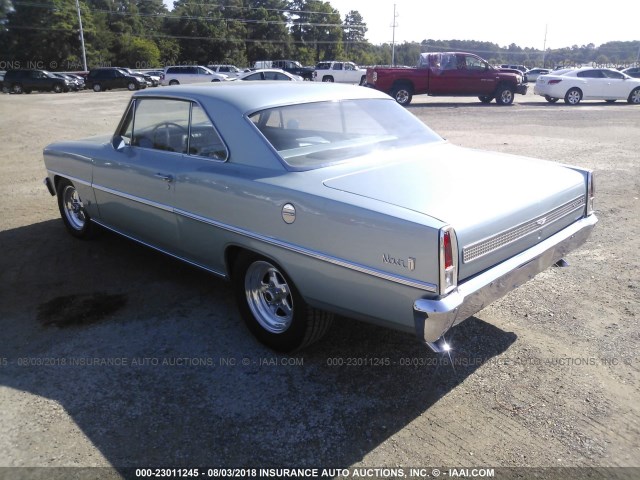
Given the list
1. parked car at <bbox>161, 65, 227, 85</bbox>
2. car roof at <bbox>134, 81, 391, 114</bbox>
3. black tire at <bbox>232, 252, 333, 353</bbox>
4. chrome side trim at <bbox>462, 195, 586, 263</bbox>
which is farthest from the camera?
parked car at <bbox>161, 65, 227, 85</bbox>

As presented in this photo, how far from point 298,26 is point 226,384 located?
325 ft

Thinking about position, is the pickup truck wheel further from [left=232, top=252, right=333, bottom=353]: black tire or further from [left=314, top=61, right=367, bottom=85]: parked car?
[left=232, top=252, right=333, bottom=353]: black tire

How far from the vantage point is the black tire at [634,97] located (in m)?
21.8

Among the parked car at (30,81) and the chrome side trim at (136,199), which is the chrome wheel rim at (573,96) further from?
the parked car at (30,81)

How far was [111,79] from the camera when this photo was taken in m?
35.8

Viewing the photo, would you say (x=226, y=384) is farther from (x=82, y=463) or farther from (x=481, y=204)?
(x=481, y=204)

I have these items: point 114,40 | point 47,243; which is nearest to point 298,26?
point 114,40

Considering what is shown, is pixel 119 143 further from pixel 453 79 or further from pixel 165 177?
pixel 453 79

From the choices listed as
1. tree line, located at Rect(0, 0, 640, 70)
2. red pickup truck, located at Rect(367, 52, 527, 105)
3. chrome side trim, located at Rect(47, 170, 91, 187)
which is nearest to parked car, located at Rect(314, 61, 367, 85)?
red pickup truck, located at Rect(367, 52, 527, 105)

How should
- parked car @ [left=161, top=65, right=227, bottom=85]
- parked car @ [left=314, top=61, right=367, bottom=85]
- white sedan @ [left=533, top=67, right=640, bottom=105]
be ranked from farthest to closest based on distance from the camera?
parked car @ [left=314, top=61, right=367, bottom=85], parked car @ [left=161, top=65, right=227, bottom=85], white sedan @ [left=533, top=67, right=640, bottom=105]

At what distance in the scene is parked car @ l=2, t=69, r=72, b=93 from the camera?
3388 centimetres

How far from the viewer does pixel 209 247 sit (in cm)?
371

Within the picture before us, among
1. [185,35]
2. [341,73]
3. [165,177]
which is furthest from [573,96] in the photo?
[185,35]

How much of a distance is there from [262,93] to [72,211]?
2.99m
